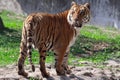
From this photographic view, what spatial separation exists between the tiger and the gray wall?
16814 mm

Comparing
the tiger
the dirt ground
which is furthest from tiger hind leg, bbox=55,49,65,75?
the dirt ground

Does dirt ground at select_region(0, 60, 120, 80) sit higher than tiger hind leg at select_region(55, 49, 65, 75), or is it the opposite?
tiger hind leg at select_region(55, 49, 65, 75)

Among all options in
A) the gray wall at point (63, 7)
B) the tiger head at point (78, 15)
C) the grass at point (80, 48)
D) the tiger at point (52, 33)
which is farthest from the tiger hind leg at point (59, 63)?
the gray wall at point (63, 7)

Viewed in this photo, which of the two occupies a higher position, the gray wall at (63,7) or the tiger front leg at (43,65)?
the gray wall at (63,7)

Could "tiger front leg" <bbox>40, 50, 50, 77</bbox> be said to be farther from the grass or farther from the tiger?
the grass

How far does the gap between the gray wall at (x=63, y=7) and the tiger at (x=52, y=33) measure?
1681cm

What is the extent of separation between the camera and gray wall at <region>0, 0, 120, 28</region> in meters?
25.4

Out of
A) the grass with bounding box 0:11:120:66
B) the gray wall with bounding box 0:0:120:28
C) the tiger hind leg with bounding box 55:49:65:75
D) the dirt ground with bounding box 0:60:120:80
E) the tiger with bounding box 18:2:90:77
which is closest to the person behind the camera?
the tiger with bounding box 18:2:90:77

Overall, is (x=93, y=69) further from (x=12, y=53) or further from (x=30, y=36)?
(x=12, y=53)

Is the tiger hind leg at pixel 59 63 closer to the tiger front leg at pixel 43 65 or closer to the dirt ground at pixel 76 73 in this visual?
the dirt ground at pixel 76 73

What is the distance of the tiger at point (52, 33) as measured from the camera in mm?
8008

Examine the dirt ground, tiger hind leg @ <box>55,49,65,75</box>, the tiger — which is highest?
the tiger

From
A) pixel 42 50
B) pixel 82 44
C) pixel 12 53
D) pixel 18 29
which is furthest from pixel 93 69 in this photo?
pixel 18 29

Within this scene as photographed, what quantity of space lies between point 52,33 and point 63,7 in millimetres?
17737
